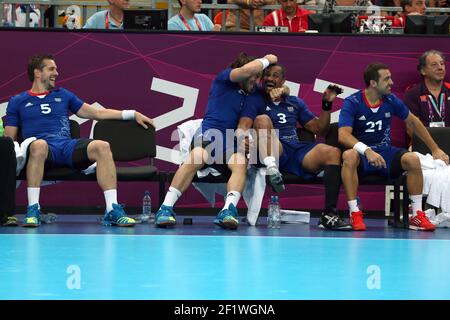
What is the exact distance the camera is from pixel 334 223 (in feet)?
32.6

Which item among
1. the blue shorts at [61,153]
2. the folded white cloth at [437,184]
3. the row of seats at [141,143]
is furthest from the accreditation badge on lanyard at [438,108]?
the blue shorts at [61,153]

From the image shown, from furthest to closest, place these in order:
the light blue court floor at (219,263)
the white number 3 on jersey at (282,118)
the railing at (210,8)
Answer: the railing at (210,8) → the white number 3 on jersey at (282,118) → the light blue court floor at (219,263)

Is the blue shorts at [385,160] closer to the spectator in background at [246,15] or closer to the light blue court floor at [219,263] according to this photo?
the light blue court floor at [219,263]

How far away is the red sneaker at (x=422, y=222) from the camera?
10.0 metres

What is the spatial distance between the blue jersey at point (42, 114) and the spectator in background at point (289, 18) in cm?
265

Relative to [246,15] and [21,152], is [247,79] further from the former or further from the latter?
[21,152]

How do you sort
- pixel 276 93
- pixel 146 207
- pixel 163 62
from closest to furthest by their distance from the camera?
pixel 276 93, pixel 146 207, pixel 163 62

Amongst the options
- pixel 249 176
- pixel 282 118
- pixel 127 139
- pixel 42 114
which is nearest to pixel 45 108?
pixel 42 114

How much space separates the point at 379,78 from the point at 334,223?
1538 mm

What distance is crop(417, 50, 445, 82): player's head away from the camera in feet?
36.7

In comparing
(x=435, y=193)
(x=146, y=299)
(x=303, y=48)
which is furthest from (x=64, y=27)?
(x=146, y=299)

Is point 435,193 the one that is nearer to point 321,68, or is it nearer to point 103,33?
point 321,68

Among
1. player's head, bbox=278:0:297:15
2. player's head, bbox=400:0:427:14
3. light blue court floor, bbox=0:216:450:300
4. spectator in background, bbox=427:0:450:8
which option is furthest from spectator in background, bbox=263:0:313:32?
light blue court floor, bbox=0:216:450:300

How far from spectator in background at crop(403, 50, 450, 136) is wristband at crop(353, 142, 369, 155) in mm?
1279
